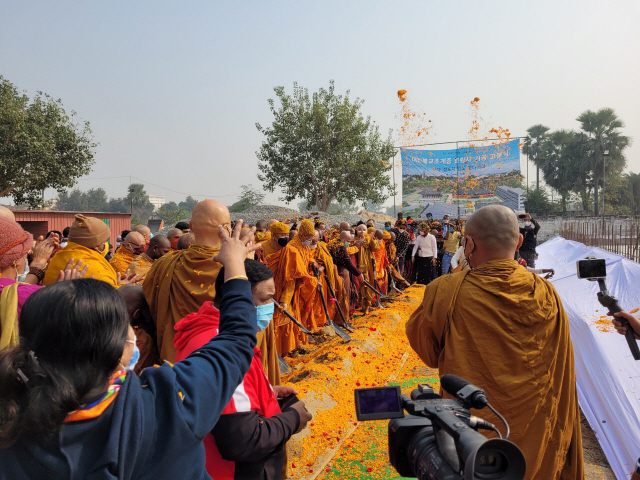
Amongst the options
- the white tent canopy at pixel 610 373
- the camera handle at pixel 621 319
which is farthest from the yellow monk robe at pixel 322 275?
the camera handle at pixel 621 319

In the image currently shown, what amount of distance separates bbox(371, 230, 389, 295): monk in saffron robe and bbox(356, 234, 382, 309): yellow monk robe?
0.74ft

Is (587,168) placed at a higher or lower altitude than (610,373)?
higher

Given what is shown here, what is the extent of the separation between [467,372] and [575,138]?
55595mm

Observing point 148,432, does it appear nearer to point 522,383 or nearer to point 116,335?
point 116,335

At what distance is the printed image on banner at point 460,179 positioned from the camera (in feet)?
97.7

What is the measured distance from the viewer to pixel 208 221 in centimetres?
350

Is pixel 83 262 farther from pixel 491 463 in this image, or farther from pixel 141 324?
pixel 491 463

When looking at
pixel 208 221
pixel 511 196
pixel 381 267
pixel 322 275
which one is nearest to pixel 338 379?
pixel 208 221

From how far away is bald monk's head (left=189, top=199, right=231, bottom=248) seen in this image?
3.50 metres

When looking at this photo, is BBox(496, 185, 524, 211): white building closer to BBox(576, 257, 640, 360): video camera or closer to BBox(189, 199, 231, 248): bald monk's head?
BBox(576, 257, 640, 360): video camera

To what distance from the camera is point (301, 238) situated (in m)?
8.00

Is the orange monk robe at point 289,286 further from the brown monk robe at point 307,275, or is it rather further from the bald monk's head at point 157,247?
the bald monk's head at point 157,247

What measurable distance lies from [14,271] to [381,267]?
959 cm

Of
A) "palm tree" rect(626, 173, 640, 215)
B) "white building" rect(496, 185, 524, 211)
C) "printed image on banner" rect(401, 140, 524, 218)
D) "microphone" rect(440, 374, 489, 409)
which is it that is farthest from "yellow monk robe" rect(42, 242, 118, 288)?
"palm tree" rect(626, 173, 640, 215)
